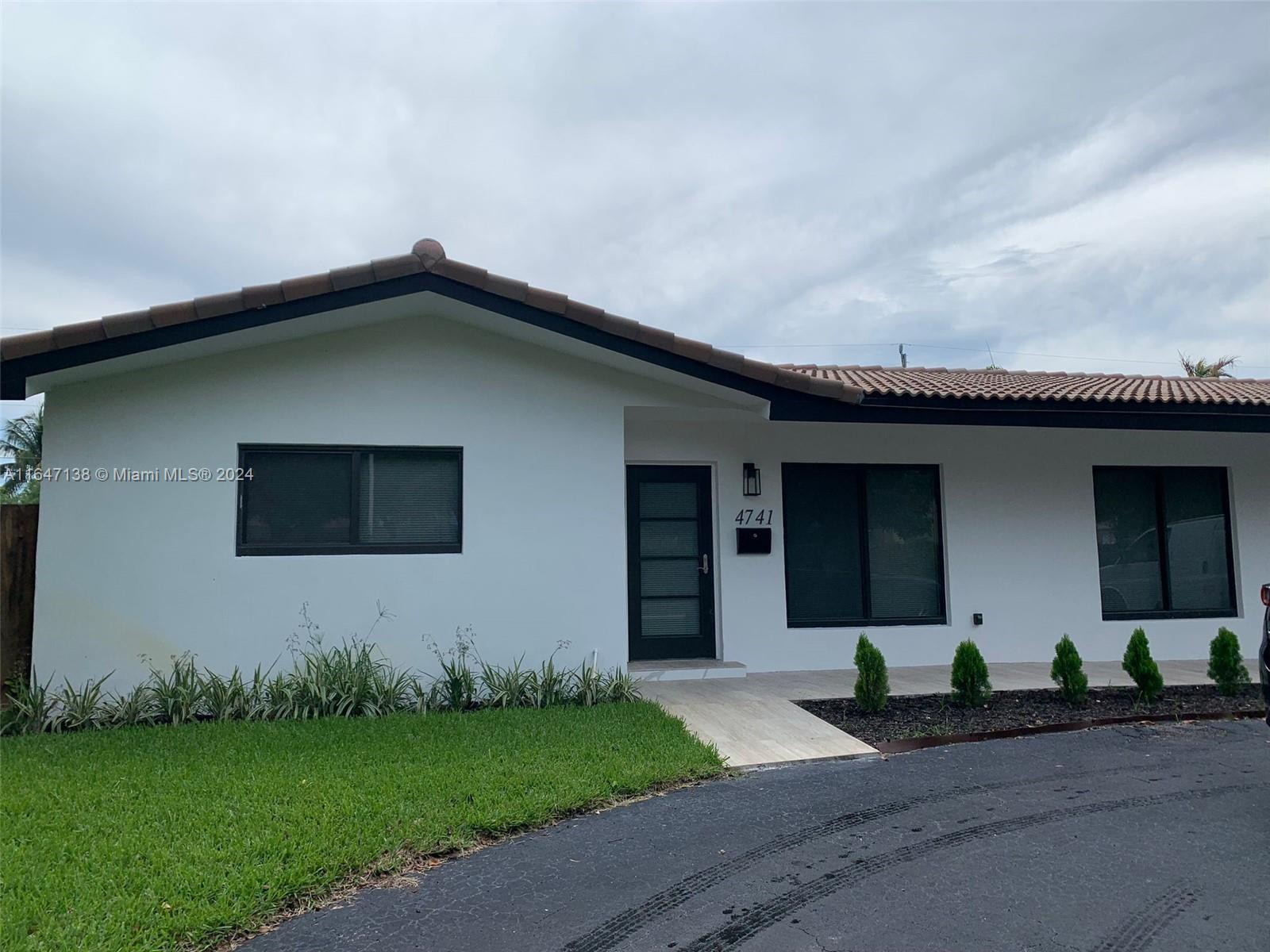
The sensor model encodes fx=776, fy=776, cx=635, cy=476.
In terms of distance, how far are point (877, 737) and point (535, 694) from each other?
118 inches

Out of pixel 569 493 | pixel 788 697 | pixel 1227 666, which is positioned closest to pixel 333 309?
pixel 569 493

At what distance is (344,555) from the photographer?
711 centimetres

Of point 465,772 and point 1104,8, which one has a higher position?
point 1104,8

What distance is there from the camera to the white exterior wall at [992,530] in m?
9.03

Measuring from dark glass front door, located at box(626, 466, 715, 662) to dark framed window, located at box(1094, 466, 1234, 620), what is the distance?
5.08m

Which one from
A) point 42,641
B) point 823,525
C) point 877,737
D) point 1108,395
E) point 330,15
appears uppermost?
point 330,15

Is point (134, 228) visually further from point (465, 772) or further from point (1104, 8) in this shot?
point (1104, 8)

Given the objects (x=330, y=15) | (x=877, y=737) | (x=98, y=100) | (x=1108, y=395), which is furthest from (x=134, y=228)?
(x=1108, y=395)

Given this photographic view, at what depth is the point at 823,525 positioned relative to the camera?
9.38m

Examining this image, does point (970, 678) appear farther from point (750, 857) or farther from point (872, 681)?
point (750, 857)

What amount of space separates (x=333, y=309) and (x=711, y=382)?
3.44m

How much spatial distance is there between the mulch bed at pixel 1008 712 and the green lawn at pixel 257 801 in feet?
5.46

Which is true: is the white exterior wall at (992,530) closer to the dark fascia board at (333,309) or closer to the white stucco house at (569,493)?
the white stucco house at (569,493)

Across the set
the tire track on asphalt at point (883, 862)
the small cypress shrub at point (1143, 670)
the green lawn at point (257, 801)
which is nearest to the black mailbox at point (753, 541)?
the green lawn at point (257, 801)
